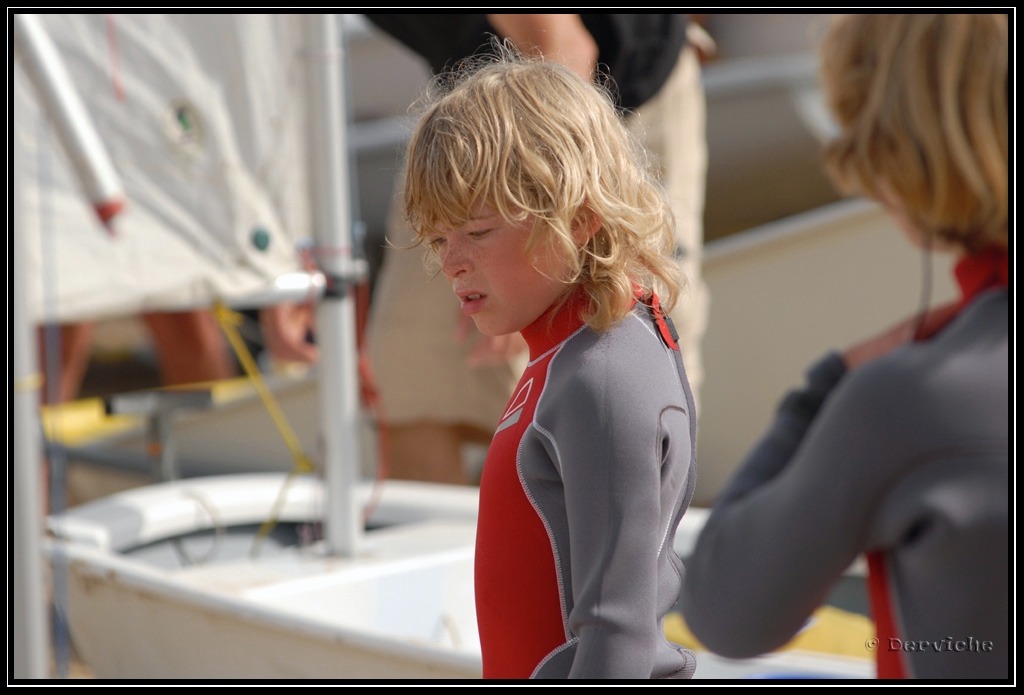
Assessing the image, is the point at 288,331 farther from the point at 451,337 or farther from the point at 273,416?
the point at 451,337

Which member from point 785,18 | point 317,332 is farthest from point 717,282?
point 317,332

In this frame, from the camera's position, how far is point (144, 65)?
5.85 feet

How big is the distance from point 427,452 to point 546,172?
1.93 meters

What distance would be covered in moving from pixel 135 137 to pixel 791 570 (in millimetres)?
1370

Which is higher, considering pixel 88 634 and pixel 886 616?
pixel 886 616

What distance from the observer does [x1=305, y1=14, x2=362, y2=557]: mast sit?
1.83 meters

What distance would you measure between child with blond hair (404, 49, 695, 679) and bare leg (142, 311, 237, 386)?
2.70 meters

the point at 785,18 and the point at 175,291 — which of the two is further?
the point at 785,18

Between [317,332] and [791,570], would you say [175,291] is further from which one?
[791,570]

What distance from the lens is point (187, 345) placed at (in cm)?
310

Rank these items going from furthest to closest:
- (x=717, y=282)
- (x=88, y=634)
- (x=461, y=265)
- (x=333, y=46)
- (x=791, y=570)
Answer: (x=717, y=282) < (x=333, y=46) < (x=88, y=634) < (x=791, y=570) < (x=461, y=265)

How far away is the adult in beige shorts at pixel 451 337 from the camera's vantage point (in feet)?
6.32

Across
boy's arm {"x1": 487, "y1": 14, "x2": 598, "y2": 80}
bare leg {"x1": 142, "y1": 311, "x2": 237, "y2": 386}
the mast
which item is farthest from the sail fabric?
bare leg {"x1": 142, "y1": 311, "x2": 237, "y2": 386}

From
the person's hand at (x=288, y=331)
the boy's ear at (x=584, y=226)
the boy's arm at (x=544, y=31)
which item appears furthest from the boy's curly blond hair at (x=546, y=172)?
the person's hand at (x=288, y=331)
